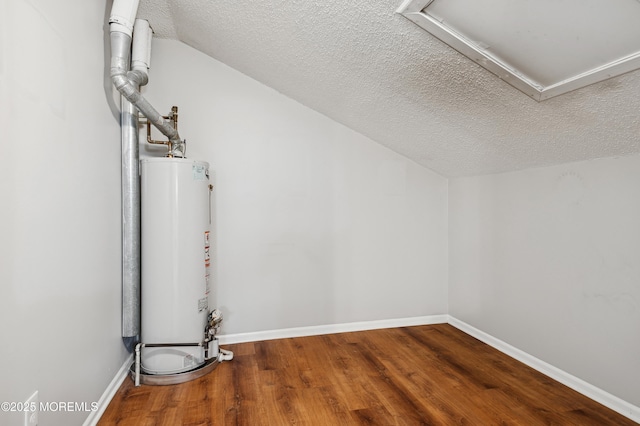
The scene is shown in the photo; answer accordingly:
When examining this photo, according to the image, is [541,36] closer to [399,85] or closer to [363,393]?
[399,85]

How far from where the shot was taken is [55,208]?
125 centimetres

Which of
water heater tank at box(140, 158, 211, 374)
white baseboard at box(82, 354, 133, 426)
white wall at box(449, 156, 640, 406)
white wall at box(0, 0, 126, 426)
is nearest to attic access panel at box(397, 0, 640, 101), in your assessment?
white wall at box(449, 156, 640, 406)

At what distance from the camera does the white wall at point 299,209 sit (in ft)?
8.13

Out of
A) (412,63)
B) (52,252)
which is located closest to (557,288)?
(412,63)

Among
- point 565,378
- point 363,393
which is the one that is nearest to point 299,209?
point 363,393

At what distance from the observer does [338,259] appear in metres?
2.75

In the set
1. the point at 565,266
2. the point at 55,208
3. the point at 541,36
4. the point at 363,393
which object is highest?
the point at 541,36

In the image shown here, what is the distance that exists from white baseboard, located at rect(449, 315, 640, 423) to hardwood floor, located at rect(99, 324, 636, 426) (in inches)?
1.8

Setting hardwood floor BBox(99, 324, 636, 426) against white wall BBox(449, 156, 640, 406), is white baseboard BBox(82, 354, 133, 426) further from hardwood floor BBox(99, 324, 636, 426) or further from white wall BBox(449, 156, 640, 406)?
white wall BBox(449, 156, 640, 406)

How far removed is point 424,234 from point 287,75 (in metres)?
1.76

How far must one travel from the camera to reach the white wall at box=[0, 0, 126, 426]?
3.28 feet

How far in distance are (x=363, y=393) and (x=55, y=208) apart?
1.70 metres

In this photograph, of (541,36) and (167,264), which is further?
(167,264)

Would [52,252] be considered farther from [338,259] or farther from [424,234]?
[424,234]
